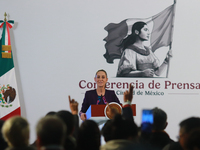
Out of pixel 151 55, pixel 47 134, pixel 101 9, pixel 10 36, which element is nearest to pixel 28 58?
pixel 10 36

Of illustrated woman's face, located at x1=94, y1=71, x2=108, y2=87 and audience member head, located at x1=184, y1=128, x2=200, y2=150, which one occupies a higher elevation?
audience member head, located at x1=184, y1=128, x2=200, y2=150

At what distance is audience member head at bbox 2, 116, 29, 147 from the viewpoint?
205 centimetres

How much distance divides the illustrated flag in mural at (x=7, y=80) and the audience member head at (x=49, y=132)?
15.3 ft

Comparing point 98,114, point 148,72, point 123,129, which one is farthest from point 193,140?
point 148,72

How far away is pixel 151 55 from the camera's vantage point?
646cm

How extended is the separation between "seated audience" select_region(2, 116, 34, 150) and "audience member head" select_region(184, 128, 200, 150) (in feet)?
3.07

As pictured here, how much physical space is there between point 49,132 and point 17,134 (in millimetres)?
398

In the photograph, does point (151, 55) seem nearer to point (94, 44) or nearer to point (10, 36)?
point (94, 44)

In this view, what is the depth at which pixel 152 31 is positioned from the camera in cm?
650

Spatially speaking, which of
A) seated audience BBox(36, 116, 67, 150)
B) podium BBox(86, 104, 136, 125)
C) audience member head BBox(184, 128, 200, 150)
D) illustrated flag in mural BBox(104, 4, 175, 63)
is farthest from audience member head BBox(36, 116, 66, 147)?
illustrated flag in mural BBox(104, 4, 175, 63)

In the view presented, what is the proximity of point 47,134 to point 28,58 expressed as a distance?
483 centimetres

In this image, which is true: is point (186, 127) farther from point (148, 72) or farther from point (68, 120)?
point (148, 72)

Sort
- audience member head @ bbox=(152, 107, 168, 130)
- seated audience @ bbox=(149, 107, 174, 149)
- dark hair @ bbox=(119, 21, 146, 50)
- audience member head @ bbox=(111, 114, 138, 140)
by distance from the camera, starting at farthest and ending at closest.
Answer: dark hair @ bbox=(119, 21, 146, 50) → audience member head @ bbox=(152, 107, 168, 130) → seated audience @ bbox=(149, 107, 174, 149) → audience member head @ bbox=(111, 114, 138, 140)

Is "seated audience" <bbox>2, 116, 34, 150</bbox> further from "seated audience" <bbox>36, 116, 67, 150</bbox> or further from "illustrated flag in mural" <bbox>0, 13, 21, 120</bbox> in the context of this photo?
"illustrated flag in mural" <bbox>0, 13, 21, 120</bbox>
